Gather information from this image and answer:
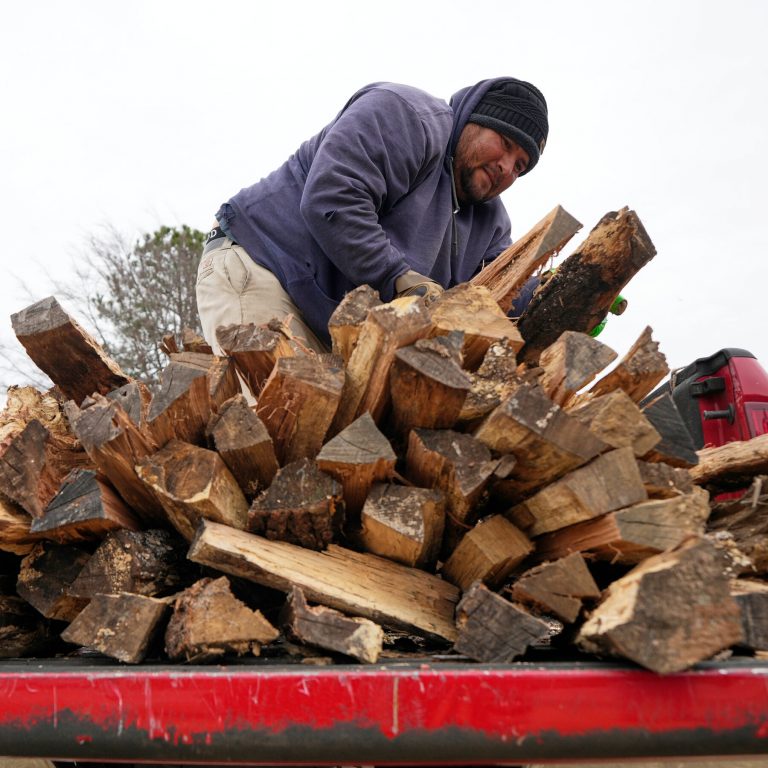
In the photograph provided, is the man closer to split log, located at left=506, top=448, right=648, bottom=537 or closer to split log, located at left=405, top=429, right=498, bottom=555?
split log, located at left=405, top=429, right=498, bottom=555

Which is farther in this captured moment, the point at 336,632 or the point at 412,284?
the point at 412,284

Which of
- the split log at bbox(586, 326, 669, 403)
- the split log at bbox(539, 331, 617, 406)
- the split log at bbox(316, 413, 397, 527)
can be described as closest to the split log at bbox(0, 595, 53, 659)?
the split log at bbox(316, 413, 397, 527)

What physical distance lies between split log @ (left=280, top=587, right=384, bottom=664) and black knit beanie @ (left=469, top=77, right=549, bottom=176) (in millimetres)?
2372

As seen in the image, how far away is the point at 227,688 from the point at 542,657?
0.64m

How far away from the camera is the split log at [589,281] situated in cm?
228

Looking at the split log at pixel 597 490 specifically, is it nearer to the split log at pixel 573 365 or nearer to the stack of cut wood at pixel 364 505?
the stack of cut wood at pixel 364 505

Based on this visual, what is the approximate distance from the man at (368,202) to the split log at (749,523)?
1313 millimetres

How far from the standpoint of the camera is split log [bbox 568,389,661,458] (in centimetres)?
159

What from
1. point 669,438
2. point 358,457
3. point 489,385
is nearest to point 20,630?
point 358,457

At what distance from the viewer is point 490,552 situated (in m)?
1.58

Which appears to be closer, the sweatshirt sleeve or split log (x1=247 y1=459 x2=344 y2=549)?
split log (x1=247 y1=459 x2=344 y2=549)

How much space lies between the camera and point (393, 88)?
9.46ft

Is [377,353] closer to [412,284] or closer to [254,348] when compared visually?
[254,348]

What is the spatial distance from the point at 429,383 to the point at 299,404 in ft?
1.05
